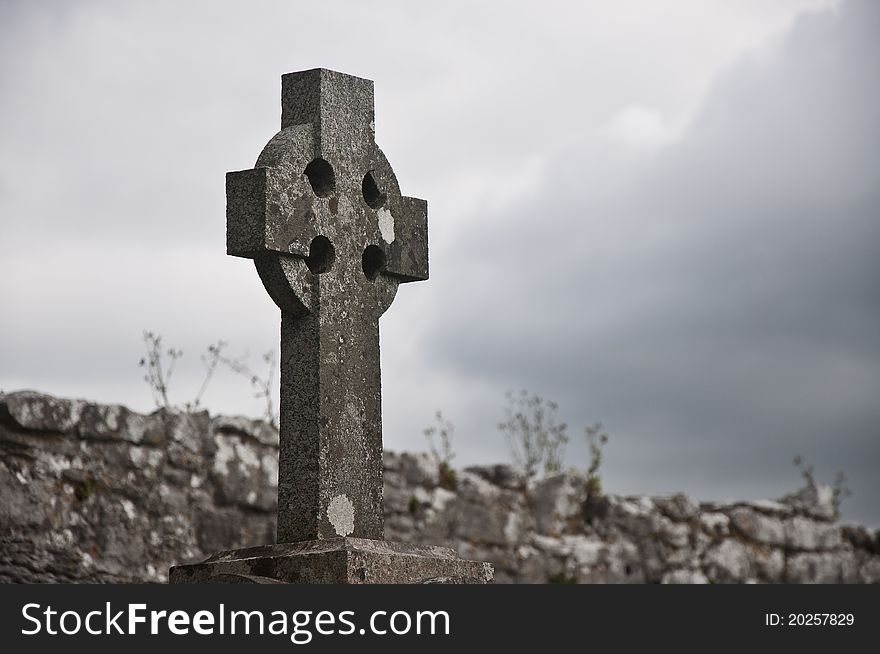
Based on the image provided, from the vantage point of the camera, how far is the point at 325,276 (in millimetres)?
5551

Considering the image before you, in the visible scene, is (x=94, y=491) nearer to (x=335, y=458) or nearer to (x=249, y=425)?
(x=249, y=425)

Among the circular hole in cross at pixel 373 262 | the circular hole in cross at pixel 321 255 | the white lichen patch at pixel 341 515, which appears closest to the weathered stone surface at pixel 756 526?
the circular hole in cross at pixel 373 262

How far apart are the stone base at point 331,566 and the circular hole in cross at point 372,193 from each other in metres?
1.49

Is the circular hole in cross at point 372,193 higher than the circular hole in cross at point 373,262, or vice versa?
the circular hole in cross at point 372,193

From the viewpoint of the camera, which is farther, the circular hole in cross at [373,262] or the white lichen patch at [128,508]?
the white lichen patch at [128,508]

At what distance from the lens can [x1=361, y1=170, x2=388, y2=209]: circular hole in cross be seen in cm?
595

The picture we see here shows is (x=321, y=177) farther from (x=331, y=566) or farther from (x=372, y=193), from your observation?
(x=331, y=566)

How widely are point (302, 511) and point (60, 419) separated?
1870mm

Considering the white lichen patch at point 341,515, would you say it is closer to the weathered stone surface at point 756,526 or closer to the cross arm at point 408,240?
the cross arm at point 408,240

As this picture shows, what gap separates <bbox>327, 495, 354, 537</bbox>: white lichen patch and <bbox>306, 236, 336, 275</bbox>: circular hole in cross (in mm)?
923

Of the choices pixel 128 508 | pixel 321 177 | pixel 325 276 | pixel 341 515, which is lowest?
pixel 341 515

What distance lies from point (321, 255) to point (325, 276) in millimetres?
137

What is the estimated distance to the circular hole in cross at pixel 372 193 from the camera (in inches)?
234

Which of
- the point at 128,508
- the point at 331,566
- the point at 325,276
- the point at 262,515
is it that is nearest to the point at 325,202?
the point at 325,276
